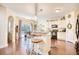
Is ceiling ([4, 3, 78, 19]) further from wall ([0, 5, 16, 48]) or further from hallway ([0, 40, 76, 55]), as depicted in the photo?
hallway ([0, 40, 76, 55])

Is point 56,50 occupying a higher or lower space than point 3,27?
lower

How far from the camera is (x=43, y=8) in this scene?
208cm

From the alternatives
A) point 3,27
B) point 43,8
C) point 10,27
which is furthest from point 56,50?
point 3,27

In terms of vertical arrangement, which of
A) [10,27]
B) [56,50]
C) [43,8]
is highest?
[43,8]

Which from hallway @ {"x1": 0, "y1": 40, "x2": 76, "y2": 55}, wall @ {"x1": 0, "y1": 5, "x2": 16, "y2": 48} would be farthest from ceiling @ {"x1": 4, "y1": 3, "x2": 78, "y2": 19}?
hallway @ {"x1": 0, "y1": 40, "x2": 76, "y2": 55}

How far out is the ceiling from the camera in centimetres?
205

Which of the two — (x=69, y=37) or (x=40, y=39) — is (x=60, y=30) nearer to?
(x=69, y=37)

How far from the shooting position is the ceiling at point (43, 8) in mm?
2053

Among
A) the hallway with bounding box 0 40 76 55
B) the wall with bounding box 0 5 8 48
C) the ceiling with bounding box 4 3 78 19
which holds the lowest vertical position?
the hallway with bounding box 0 40 76 55

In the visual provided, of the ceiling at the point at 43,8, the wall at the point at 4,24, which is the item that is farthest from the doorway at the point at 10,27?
the ceiling at the point at 43,8

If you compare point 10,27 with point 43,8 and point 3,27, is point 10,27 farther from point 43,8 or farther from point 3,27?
point 43,8

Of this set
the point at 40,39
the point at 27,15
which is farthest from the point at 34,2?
the point at 40,39

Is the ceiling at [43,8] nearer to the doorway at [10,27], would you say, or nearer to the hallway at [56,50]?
the doorway at [10,27]

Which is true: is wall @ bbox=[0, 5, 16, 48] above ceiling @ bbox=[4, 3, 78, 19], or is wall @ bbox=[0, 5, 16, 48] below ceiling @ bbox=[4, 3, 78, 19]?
below
